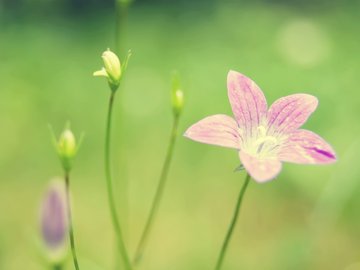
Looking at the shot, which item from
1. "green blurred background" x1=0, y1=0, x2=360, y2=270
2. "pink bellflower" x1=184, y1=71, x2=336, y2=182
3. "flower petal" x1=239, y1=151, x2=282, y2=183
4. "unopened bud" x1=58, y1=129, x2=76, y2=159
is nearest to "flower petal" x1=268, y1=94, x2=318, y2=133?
"pink bellflower" x1=184, y1=71, x2=336, y2=182

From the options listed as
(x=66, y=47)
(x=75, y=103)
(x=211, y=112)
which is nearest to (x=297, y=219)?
(x=211, y=112)

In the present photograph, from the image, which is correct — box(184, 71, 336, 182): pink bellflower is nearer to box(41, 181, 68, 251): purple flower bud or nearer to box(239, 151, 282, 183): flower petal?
box(239, 151, 282, 183): flower petal

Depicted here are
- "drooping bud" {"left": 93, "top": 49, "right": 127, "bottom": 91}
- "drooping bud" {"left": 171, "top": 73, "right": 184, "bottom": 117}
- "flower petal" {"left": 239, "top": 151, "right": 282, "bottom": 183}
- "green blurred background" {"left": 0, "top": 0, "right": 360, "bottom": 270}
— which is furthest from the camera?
"green blurred background" {"left": 0, "top": 0, "right": 360, "bottom": 270}

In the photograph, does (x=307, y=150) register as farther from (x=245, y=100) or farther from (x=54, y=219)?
(x=54, y=219)

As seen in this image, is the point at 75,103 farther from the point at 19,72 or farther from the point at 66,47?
the point at 66,47

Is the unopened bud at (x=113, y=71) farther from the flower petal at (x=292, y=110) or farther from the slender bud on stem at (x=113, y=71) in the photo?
the flower petal at (x=292, y=110)

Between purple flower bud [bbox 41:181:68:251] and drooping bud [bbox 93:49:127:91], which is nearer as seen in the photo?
drooping bud [bbox 93:49:127:91]

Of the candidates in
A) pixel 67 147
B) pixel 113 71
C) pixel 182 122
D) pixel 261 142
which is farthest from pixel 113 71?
pixel 182 122
